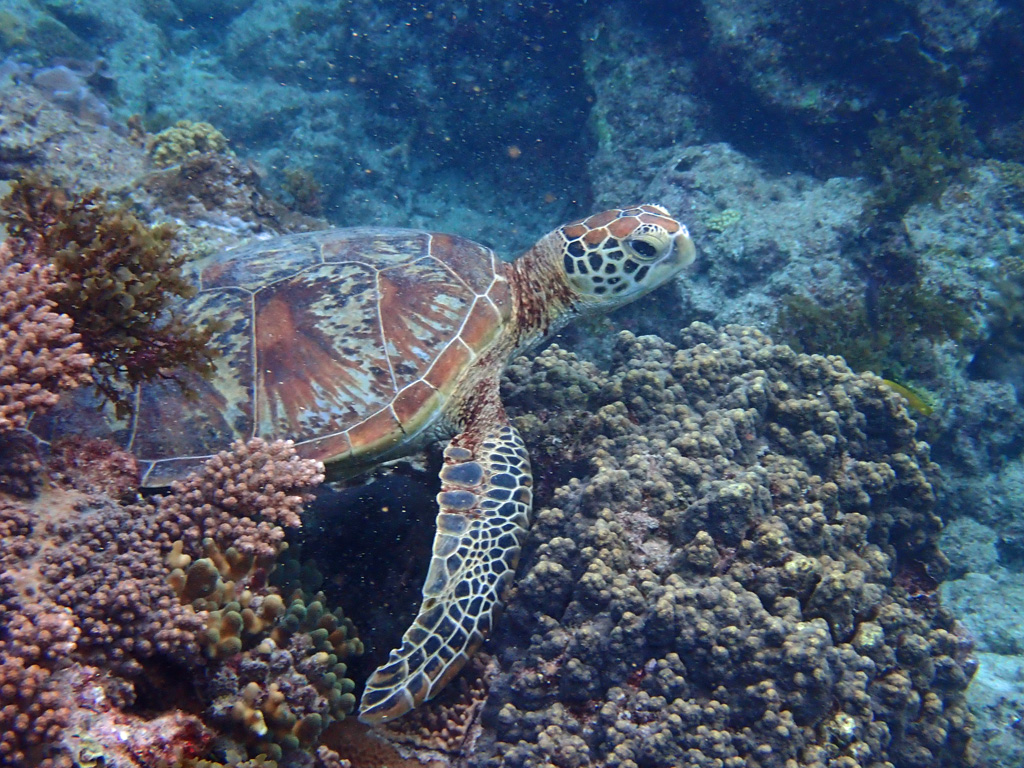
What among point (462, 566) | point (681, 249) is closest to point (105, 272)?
point (462, 566)

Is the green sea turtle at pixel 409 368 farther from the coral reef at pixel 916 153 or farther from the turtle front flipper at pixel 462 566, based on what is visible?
the coral reef at pixel 916 153

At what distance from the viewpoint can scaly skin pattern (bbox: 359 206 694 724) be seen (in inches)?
94.7

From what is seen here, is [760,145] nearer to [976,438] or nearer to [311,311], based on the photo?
[976,438]

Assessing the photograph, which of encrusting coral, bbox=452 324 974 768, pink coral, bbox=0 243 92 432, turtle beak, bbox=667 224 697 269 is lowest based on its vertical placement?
encrusting coral, bbox=452 324 974 768

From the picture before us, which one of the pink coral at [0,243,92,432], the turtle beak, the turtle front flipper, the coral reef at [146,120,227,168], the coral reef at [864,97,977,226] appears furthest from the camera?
the coral reef at [864,97,977,226]

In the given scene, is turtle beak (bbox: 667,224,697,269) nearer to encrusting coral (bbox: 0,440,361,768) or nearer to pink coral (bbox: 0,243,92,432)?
encrusting coral (bbox: 0,440,361,768)

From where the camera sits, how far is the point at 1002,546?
5.10 metres

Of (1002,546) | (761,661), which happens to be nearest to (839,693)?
(761,661)

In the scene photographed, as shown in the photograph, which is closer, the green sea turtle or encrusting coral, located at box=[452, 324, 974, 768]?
encrusting coral, located at box=[452, 324, 974, 768]

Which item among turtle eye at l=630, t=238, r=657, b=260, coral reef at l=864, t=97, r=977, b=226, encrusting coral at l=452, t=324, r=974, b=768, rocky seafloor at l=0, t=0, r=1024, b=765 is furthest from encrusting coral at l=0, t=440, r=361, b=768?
coral reef at l=864, t=97, r=977, b=226

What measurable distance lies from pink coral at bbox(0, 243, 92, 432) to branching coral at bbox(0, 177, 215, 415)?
12 centimetres

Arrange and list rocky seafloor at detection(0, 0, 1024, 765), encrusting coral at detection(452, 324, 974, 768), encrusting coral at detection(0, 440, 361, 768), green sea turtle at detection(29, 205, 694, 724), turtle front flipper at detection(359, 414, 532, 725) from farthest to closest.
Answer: rocky seafloor at detection(0, 0, 1024, 765)
green sea turtle at detection(29, 205, 694, 724)
turtle front flipper at detection(359, 414, 532, 725)
encrusting coral at detection(452, 324, 974, 768)
encrusting coral at detection(0, 440, 361, 768)

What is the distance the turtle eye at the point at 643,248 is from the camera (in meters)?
3.53

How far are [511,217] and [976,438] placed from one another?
23.1 ft
